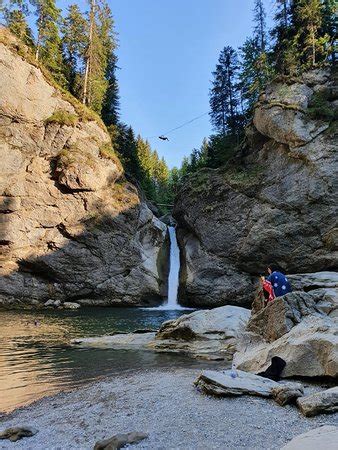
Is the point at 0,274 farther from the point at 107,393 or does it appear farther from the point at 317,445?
the point at 317,445

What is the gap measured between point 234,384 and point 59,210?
107 ft

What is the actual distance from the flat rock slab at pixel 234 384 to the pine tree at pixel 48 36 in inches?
1792

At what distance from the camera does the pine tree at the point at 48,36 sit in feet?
150

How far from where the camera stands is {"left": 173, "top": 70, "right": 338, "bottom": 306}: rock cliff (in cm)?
3412

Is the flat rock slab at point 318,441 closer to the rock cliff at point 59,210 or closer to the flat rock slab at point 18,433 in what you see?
the flat rock slab at point 18,433

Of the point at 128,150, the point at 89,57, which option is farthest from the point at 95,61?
the point at 128,150

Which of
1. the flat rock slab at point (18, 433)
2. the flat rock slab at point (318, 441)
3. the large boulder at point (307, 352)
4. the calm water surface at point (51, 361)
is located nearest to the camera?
the flat rock slab at point (318, 441)

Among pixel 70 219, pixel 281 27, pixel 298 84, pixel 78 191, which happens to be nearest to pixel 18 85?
pixel 78 191

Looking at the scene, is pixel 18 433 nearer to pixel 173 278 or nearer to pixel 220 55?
pixel 173 278

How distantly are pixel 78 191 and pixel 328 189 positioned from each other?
79.1ft

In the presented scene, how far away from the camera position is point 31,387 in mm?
10297

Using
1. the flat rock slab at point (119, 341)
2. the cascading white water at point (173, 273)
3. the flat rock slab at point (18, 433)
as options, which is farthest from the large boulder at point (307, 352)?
the cascading white water at point (173, 273)

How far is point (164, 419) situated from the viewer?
21.1 feet

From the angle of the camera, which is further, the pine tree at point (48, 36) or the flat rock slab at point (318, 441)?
the pine tree at point (48, 36)
